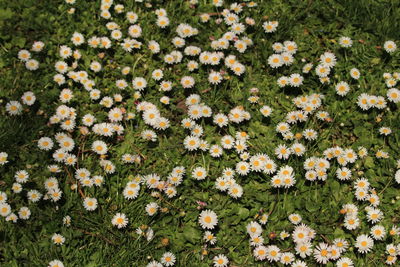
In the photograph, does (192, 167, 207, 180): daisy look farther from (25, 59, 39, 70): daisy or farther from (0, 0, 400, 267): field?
(25, 59, 39, 70): daisy

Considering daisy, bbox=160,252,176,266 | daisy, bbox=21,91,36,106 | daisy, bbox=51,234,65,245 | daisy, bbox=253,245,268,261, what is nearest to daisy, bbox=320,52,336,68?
daisy, bbox=253,245,268,261

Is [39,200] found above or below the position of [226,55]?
below

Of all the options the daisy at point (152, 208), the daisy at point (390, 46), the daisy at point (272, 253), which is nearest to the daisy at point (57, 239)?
the daisy at point (152, 208)

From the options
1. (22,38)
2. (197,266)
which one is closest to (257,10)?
(22,38)

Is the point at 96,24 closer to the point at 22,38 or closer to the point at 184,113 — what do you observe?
the point at 22,38

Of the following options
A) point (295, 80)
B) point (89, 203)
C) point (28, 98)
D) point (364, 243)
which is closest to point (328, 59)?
point (295, 80)

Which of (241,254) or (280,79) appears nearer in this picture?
(241,254)
